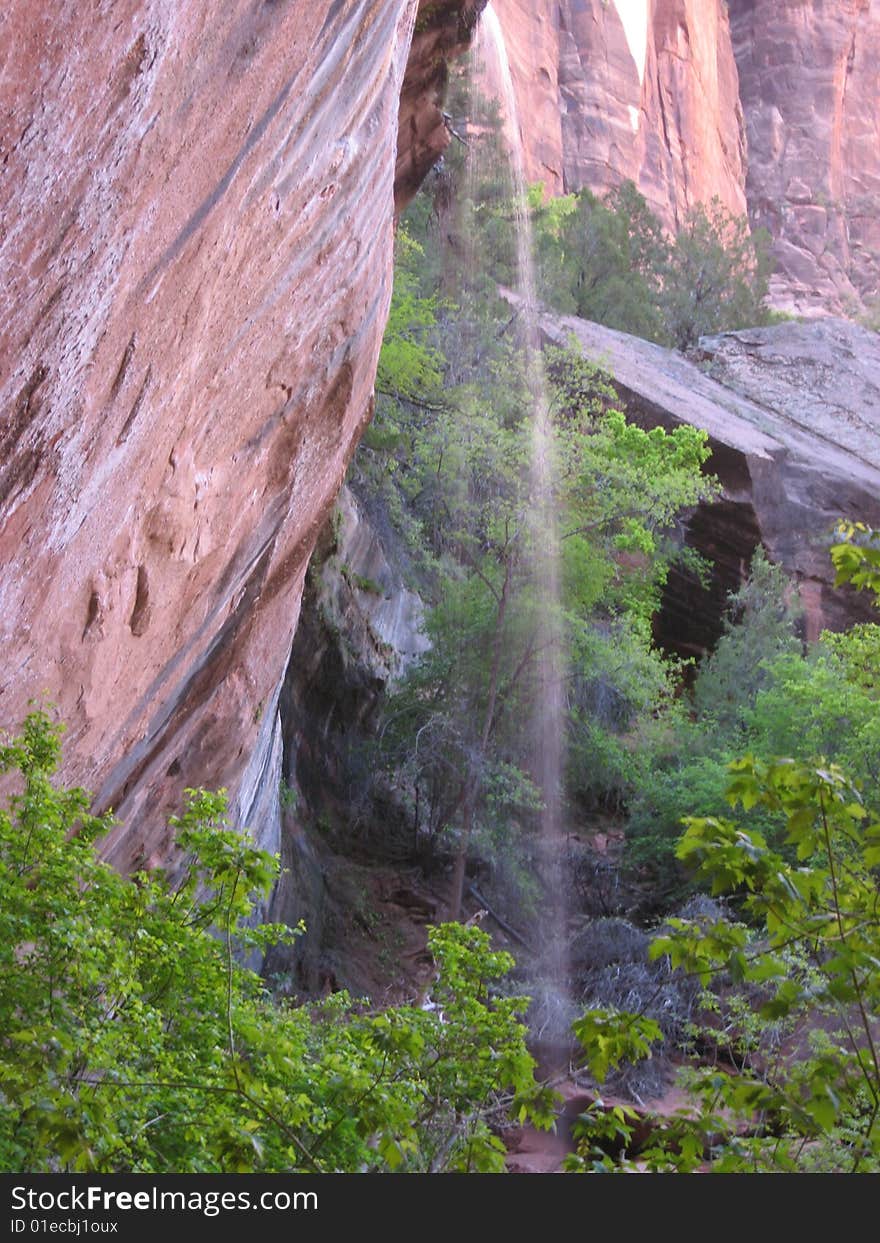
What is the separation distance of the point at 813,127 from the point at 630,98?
11.5m

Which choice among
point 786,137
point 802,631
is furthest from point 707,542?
point 786,137

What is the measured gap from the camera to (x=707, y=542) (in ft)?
88.0

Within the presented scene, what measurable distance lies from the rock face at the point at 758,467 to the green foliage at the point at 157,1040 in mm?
19161

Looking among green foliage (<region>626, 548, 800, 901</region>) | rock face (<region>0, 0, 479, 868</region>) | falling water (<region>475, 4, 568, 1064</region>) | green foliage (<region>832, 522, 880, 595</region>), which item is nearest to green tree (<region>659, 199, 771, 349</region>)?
green foliage (<region>626, 548, 800, 901</region>)

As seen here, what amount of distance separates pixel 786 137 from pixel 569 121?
14269mm

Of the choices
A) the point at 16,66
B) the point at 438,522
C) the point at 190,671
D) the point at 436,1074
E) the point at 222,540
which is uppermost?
the point at 16,66

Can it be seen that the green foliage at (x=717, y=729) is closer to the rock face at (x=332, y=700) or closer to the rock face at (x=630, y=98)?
the rock face at (x=332, y=700)

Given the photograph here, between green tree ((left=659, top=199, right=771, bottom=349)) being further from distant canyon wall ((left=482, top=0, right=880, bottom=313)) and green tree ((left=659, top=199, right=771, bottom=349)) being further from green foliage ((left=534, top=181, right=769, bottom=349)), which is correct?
distant canyon wall ((left=482, top=0, right=880, bottom=313))

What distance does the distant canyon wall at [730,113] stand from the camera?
148ft

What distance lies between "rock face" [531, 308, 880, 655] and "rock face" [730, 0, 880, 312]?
25.5 m

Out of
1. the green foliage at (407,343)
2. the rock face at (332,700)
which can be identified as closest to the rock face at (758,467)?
the green foliage at (407,343)

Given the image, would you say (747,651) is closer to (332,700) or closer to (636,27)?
(332,700)

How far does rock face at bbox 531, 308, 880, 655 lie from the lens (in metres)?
26.2

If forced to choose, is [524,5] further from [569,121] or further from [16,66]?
[16,66]
